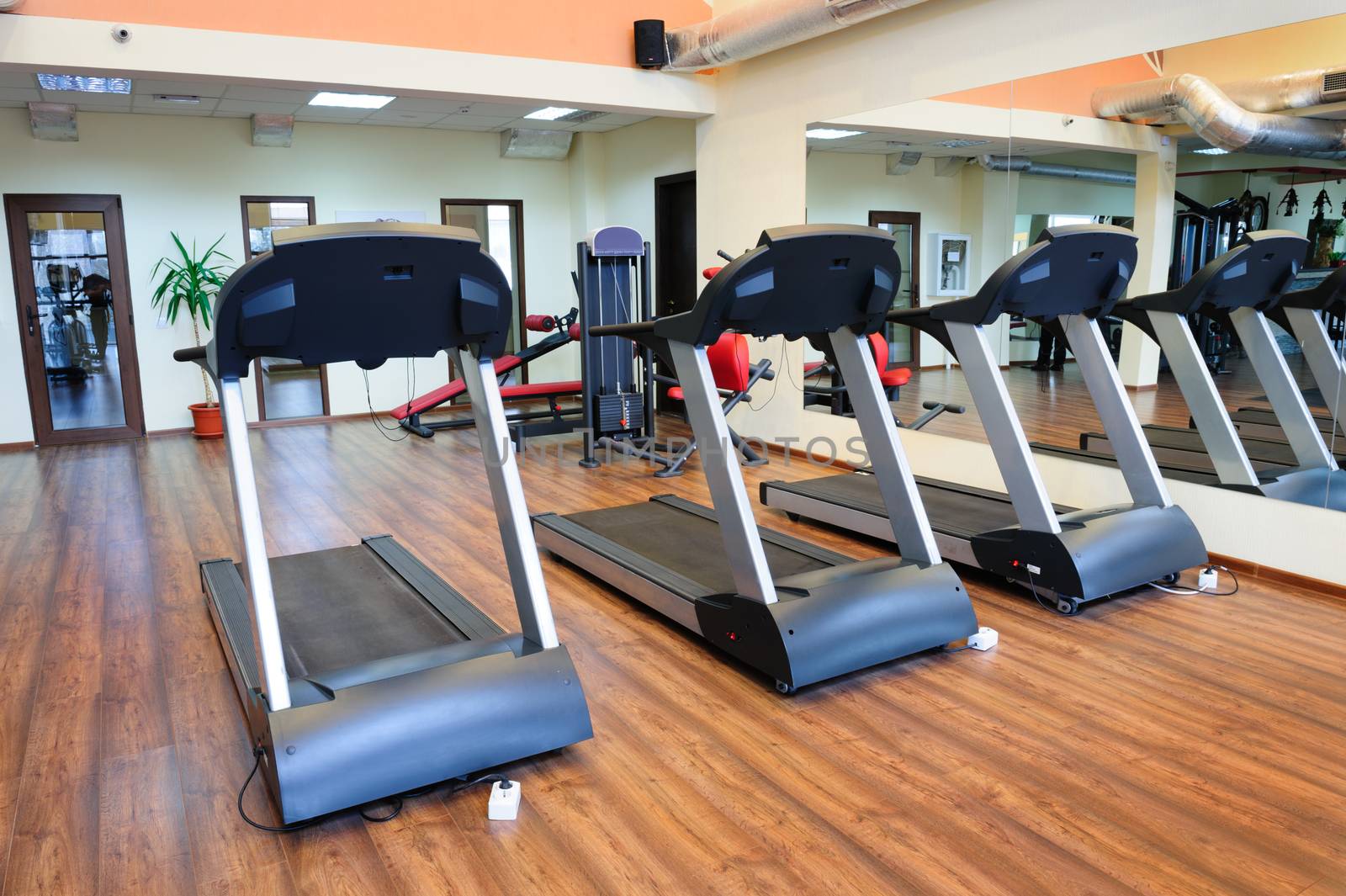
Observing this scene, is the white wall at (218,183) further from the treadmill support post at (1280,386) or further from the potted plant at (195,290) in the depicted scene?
the treadmill support post at (1280,386)

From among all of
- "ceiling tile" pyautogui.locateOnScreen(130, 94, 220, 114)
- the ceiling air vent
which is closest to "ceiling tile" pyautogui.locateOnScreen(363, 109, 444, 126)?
the ceiling air vent

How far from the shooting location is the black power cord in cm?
222

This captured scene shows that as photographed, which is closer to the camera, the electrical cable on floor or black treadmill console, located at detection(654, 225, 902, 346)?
black treadmill console, located at detection(654, 225, 902, 346)

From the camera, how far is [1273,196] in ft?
12.7

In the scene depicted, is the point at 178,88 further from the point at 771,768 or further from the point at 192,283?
the point at 771,768

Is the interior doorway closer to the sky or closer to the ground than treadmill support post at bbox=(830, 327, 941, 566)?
closer to the sky

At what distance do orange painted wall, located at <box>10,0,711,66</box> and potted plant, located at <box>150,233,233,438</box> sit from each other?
9.47 ft

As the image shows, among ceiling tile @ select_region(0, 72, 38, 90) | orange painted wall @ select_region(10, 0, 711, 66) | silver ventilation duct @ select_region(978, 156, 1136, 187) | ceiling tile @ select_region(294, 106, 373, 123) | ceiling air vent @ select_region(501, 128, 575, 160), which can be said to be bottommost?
silver ventilation duct @ select_region(978, 156, 1136, 187)

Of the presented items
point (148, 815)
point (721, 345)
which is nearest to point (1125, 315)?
point (721, 345)

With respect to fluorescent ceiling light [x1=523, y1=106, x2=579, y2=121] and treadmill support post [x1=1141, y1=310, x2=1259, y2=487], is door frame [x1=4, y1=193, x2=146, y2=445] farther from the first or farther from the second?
treadmill support post [x1=1141, y1=310, x2=1259, y2=487]

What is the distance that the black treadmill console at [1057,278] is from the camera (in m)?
3.23

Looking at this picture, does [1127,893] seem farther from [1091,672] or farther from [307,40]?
[307,40]

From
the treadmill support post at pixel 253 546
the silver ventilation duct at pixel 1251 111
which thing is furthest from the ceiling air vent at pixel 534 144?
the treadmill support post at pixel 253 546

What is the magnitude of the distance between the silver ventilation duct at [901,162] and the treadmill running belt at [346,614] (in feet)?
12.3
